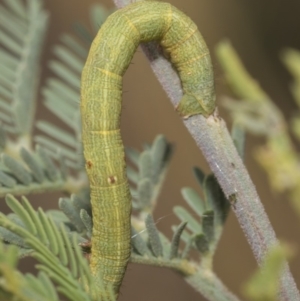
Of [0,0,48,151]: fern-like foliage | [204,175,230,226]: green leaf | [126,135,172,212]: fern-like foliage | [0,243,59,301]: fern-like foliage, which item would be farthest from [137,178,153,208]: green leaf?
[0,243,59,301]: fern-like foliage

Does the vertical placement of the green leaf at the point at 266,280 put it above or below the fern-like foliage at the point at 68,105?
below

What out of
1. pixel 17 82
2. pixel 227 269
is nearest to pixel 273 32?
pixel 227 269

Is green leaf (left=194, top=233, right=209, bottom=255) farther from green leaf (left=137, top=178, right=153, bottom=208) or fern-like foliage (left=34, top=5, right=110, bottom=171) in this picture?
fern-like foliage (left=34, top=5, right=110, bottom=171)

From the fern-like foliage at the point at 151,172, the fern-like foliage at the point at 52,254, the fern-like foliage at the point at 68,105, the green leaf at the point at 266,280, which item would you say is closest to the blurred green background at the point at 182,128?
the fern-like foliage at the point at 68,105

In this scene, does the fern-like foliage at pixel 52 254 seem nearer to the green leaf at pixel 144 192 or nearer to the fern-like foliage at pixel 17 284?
the fern-like foliage at pixel 17 284

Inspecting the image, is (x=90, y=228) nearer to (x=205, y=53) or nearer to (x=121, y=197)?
(x=121, y=197)

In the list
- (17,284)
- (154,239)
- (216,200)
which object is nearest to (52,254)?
(17,284)

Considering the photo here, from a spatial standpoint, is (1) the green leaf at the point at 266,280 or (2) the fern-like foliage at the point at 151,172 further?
(2) the fern-like foliage at the point at 151,172
